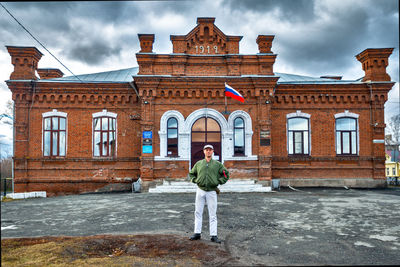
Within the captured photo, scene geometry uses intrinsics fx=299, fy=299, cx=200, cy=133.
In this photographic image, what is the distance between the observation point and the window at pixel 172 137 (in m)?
14.7

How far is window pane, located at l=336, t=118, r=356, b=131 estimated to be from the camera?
52.8ft

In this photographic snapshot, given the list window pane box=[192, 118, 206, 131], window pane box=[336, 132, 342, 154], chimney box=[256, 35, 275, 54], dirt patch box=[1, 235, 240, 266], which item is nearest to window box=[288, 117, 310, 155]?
window pane box=[336, 132, 342, 154]

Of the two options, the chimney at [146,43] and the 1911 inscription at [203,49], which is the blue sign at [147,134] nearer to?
the chimney at [146,43]

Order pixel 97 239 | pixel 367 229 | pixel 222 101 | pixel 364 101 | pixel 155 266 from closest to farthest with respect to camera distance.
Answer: pixel 155 266, pixel 97 239, pixel 367 229, pixel 222 101, pixel 364 101

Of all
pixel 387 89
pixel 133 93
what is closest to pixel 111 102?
pixel 133 93

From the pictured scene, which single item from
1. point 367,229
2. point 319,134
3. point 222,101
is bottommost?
point 367,229

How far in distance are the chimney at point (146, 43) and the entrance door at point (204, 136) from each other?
4286 millimetres

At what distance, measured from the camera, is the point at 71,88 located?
50.8 feet

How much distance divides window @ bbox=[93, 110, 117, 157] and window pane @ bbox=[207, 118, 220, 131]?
496cm

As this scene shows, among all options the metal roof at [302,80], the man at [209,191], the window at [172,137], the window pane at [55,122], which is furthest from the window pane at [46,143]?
the metal roof at [302,80]

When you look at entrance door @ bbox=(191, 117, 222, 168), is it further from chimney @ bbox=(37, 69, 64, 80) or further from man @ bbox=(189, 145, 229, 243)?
chimney @ bbox=(37, 69, 64, 80)

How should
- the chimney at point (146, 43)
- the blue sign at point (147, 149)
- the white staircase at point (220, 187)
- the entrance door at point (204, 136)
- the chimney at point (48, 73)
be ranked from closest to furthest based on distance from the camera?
the white staircase at point (220, 187) < the blue sign at point (147, 149) < the chimney at point (146, 43) < the entrance door at point (204, 136) < the chimney at point (48, 73)

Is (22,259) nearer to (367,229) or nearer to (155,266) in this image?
(155,266)

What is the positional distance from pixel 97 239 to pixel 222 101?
34.3ft
